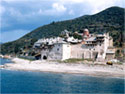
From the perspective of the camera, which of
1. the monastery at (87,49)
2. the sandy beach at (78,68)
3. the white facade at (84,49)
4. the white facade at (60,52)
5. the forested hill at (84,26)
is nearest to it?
the sandy beach at (78,68)

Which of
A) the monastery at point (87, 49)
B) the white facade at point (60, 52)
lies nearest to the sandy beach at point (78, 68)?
the white facade at point (60, 52)

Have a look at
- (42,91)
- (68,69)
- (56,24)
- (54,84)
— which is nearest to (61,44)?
(68,69)

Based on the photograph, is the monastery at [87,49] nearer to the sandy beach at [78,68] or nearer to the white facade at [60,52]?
the white facade at [60,52]

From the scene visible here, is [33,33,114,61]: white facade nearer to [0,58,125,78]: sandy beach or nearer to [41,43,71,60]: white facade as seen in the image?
[41,43,71,60]: white facade

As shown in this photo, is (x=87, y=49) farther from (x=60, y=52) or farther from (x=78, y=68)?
(x=78, y=68)

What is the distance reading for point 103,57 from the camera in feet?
200

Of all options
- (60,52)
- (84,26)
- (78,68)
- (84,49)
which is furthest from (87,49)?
(84,26)

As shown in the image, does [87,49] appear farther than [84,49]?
No

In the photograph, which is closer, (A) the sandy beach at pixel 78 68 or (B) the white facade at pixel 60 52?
(A) the sandy beach at pixel 78 68

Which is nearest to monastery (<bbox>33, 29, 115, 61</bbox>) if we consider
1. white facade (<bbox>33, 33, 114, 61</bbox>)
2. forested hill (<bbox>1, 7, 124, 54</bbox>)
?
white facade (<bbox>33, 33, 114, 61</bbox>)

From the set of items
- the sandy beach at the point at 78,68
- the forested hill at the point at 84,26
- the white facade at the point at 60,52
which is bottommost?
the sandy beach at the point at 78,68

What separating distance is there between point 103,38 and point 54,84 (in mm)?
29331

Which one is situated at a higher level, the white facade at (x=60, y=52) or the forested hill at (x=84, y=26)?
the forested hill at (x=84, y=26)

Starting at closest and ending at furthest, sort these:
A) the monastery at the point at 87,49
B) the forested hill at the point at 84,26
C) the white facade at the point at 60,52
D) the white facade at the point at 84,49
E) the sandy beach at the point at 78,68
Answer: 1. the sandy beach at the point at 78,68
2. the monastery at the point at 87,49
3. the white facade at the point at 84,49
4. the white facade at the point at 60,52
5. the forested hill at the point at 84,26
